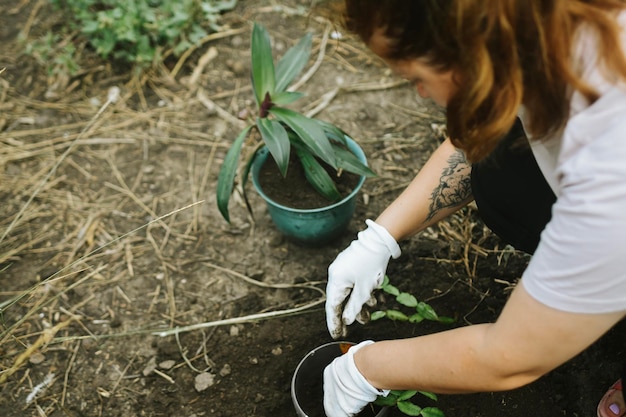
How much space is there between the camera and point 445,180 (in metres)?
1.35

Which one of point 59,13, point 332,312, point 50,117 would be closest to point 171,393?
point 332,312

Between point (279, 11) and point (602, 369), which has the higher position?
point (279, 11)

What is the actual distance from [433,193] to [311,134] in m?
0.36

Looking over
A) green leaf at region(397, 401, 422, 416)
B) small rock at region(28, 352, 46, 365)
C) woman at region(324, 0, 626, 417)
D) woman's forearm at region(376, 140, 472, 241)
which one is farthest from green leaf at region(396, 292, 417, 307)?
small rock at region(28, 352, 46, 365)

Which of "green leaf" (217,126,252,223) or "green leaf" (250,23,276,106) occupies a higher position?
"green leaf" (250,23,276,106)

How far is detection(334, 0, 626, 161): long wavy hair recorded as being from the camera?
0.75 metres

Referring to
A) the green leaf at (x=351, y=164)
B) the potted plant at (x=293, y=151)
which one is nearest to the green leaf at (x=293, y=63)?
the potted plant at (x=293, y=151)

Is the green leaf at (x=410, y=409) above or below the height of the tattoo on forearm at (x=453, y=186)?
below

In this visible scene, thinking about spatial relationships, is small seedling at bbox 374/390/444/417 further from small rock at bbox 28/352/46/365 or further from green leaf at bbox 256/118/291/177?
small rock at bbox 28/352/46/365

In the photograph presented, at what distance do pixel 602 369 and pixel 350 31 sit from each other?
3.43 feet

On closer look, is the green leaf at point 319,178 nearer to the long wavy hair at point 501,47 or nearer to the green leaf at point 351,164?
the green leaf at point 351,164

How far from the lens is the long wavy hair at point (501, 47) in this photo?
75 centimetres

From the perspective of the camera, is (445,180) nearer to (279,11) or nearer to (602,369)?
(602,369)

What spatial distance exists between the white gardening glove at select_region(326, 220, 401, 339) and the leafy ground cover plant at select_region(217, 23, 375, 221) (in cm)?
23
